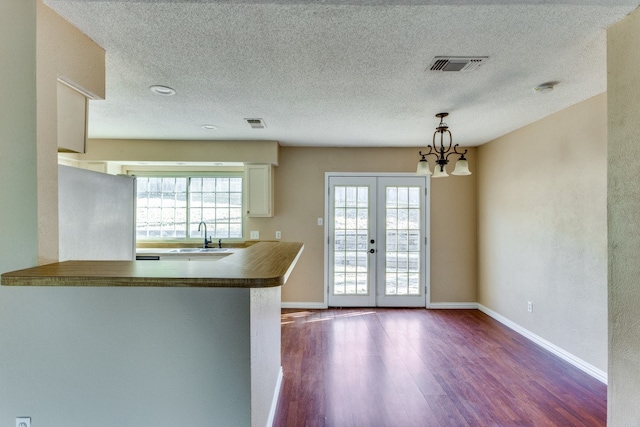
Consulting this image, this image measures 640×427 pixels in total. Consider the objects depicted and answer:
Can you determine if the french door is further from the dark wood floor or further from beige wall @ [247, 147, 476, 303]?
the dark wood floor

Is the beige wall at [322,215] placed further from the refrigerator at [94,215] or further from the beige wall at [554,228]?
the refrigerator at [94,215]

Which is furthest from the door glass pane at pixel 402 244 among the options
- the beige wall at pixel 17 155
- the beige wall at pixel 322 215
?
the beige wall at pixel 17 155

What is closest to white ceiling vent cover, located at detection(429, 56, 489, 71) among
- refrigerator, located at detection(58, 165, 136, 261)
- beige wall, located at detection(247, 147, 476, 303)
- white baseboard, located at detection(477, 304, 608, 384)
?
refrigerator, located at detection(58, 165, 136, 261)

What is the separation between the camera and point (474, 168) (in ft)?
15.1

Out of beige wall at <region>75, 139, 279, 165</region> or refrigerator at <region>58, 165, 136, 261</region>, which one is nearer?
refrigerator at <region>58, 165, 136, 261</region>

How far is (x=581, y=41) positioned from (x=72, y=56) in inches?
108

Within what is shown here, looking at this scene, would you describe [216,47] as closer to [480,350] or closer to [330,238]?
[330,238]

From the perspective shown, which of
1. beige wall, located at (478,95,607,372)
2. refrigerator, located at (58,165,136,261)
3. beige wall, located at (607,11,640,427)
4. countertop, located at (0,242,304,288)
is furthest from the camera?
beige wall, located at (478,95,607,372)

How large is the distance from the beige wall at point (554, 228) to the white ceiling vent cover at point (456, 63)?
142 cm

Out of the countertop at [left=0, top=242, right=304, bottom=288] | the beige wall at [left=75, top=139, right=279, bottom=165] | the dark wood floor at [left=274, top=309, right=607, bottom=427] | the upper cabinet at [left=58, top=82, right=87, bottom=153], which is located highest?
the beige wall at [left=75, top=139, right=279, bottom=165]

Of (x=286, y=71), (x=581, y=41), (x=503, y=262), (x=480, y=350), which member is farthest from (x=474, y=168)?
(x=286, y=71)

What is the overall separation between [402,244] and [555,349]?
207cm

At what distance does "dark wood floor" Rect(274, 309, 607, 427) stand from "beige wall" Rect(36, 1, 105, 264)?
1782 mm

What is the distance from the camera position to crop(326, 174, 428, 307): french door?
4582 millimetres
